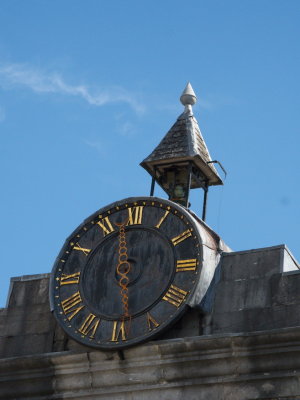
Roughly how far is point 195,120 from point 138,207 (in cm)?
248

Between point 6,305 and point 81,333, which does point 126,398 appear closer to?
point 81,333

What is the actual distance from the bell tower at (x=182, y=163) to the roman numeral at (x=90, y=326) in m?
2.66

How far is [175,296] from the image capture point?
1753cm

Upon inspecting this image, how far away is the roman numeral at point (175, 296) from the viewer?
1745 cm

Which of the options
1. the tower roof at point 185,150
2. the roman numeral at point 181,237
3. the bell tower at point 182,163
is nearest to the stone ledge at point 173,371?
the roman numeral at point 181,237

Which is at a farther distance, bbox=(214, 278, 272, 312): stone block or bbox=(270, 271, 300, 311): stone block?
bbox=(214, 278, 272, 312): stone block

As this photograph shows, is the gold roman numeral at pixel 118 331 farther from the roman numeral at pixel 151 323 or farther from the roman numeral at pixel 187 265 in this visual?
the roman numeral at pixel 187 265

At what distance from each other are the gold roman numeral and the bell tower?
2.66m

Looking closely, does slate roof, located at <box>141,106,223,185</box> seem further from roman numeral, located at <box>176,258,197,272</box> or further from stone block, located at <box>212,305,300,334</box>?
stone block, located at <box>212,305,300,334</box>

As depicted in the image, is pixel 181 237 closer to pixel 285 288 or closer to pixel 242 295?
pixel 242 295

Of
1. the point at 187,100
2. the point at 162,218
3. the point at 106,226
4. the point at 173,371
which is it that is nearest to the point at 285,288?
the point at 173,371

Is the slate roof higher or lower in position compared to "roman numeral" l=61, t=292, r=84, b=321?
higher

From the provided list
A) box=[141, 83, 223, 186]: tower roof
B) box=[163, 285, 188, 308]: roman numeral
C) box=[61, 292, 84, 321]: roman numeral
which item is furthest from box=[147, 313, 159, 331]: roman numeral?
box=[141, 83, 223, 186]: tower roof

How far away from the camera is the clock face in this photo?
1758cm
